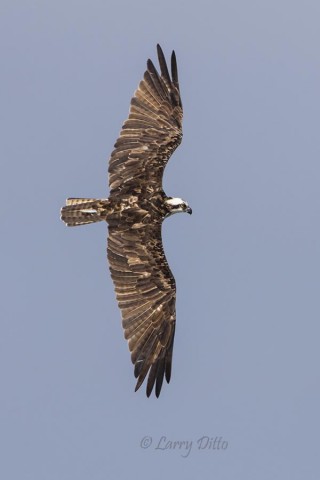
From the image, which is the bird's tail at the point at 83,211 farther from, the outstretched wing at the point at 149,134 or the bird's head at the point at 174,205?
the bird's head at the point at 174,205

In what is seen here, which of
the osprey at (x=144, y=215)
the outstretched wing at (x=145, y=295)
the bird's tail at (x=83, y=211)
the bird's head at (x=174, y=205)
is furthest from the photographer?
the bird's head at (x=174, y=205)

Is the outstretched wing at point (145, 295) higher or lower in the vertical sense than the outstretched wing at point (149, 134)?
lower

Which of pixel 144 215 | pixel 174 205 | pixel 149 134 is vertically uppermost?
pixel 149 134

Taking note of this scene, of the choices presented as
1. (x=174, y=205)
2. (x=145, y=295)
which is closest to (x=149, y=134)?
(x=174, y=205)

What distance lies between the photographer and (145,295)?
31688mm

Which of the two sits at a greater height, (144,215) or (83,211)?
(83,211)

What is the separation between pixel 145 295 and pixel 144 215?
6.32 ft

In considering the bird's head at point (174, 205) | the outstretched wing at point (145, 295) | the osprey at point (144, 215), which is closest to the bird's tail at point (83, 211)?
the osprey at point (144, 215)

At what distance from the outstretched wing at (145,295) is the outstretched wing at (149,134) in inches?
46.9

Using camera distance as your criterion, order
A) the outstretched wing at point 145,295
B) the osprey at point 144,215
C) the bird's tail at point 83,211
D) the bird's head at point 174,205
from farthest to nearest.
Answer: the bird's head at point 174,205 < the bird's tail at point 83,211 < the osprey at point 144,215 < the outstretched wing at point 145,295

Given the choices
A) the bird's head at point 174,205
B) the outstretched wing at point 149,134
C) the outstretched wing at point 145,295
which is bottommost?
the outstretched wing at point 145,295

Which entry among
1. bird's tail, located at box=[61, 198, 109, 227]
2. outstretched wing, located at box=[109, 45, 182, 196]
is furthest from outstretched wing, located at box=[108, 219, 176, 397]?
outstretched wing, located at box=[109, 45, 182, 196]

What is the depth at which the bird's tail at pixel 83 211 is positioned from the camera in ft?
Answer: 105

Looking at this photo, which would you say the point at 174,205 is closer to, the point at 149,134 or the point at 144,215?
the point at 144,215
